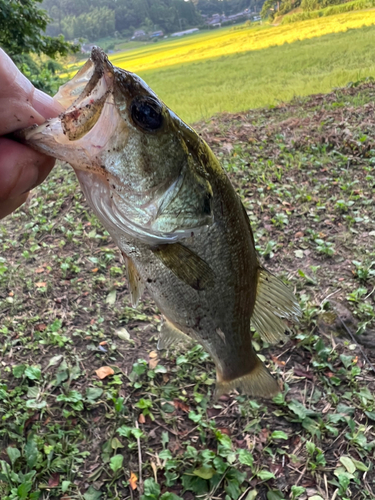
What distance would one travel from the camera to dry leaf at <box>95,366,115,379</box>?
1.79m

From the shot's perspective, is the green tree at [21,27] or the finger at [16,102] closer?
the finger at [16,102]

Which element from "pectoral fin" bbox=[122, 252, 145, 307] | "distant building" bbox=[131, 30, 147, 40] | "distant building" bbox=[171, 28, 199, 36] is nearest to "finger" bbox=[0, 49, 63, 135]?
"pectoral fin" bbox=[122, 252, 145, 307]

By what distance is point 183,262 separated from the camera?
33.6 inches

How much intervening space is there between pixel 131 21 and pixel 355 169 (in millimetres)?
5642

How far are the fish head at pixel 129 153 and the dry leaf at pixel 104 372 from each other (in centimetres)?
120

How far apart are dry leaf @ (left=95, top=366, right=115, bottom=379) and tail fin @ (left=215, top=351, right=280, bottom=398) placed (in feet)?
2.77

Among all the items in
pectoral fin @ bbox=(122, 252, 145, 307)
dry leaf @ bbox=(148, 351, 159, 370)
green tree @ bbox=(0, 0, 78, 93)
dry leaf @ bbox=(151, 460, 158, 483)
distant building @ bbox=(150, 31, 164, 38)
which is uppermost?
green tree @ bbox=(0, 0, 78, 93)

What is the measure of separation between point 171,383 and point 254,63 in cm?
678

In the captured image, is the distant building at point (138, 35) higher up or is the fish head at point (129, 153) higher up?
the distant building at point (138, 35)

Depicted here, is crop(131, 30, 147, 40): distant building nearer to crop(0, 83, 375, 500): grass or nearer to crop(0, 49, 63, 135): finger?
crop(0, 83, 375, 500): grass

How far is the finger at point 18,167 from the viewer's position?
0.81 m

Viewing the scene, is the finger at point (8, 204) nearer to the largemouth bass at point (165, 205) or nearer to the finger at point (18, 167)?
the finger at point (18, 167)

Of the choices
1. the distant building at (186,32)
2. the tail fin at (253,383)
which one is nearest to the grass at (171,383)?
the tail fin at (253,383)

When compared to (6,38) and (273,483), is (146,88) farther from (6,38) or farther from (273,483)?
(6,38)
